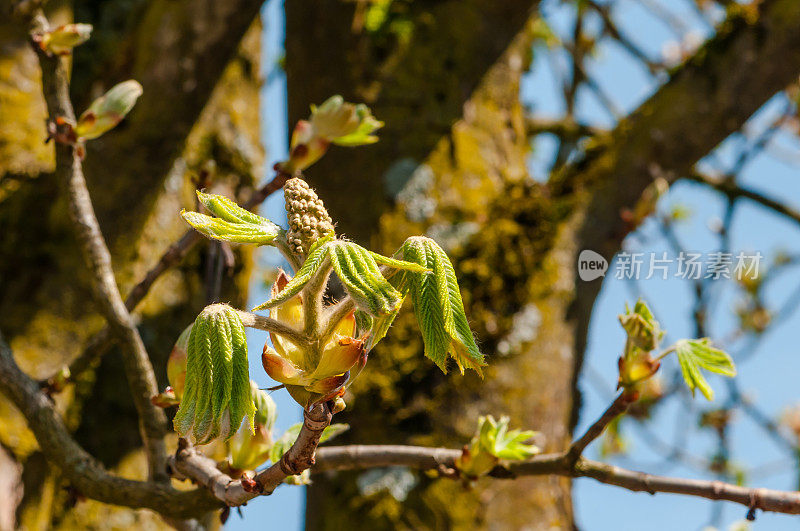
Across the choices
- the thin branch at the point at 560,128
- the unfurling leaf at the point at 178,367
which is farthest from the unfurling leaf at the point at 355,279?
the thin branch at the point at 560,128

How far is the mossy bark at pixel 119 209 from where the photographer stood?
2047 millimetres

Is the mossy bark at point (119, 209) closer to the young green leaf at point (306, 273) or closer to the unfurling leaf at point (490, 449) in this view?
the unfurling leaf at point (490, 449)

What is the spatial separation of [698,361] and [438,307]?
54cm

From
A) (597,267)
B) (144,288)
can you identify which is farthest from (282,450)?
(597,267)

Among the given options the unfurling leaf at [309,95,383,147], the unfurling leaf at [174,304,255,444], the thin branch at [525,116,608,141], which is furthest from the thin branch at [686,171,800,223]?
the unfurling leaf at [174,304,255,444]

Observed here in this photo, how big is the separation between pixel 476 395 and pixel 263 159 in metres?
1.17

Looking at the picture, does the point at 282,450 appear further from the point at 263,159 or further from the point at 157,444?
the point at 263,159

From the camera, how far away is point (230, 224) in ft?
2.51

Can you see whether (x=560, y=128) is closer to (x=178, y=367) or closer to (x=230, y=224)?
(x=178, y=367)

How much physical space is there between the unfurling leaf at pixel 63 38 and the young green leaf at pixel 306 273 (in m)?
0.89

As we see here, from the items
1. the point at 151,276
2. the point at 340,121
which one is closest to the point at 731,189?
the point at 340,121

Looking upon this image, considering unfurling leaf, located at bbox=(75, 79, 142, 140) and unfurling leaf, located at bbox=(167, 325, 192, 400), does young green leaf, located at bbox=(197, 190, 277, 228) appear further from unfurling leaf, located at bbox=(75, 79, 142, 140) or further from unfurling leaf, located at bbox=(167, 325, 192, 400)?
unfurling leaf, located at bbox=(75, 79, 142, 140)

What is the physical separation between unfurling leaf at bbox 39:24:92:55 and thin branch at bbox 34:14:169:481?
0.5 inches

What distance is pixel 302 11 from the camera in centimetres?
229
